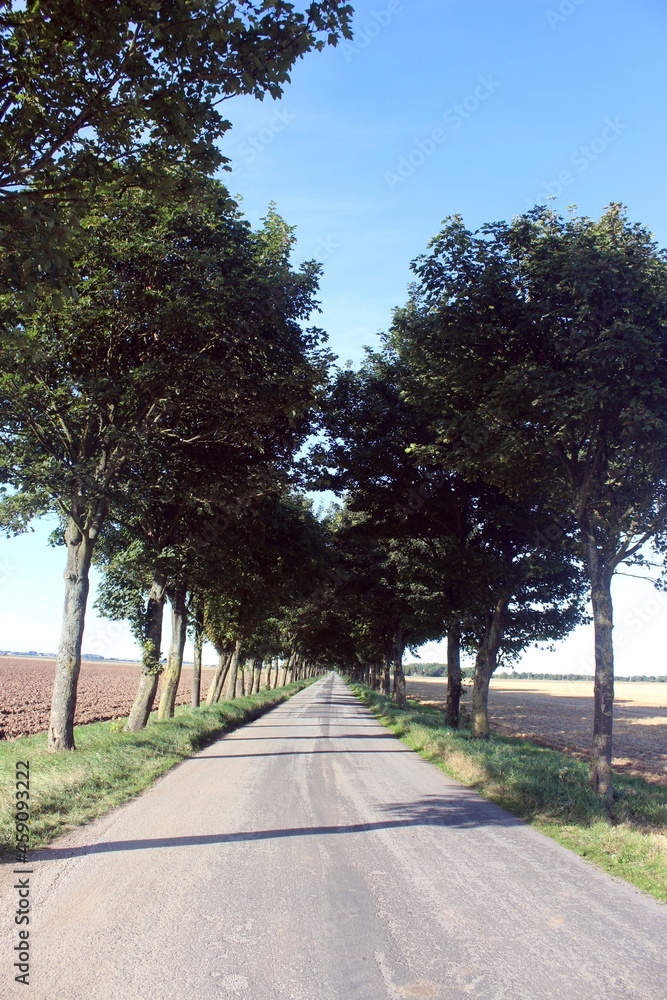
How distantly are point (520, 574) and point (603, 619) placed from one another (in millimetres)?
7995

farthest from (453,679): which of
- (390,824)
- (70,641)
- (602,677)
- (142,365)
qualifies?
(142,365)

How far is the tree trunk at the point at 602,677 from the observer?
988cm

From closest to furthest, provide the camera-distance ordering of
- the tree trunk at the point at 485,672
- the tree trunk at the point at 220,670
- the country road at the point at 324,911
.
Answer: the country road at the point at 324,911 → the tree trunk at the point at 485,672 → the tree trunk at the point at 220,670

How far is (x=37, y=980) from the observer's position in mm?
3844

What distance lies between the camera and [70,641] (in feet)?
41.6

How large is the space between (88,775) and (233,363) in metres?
7.55

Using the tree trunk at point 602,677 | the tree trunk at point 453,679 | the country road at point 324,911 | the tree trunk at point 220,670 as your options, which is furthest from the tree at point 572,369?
the tree trunk at point 220,670

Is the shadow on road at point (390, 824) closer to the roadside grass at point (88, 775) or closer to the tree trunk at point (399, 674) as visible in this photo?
the roadside grass at point (88, 775)

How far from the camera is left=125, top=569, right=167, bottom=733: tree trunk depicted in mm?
17656

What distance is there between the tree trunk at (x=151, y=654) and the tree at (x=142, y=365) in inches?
175

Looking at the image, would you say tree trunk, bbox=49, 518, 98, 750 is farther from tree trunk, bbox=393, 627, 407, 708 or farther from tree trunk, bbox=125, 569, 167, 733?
tree trunk, bbox=393, 627, 407, 708

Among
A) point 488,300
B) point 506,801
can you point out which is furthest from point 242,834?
point 488,300

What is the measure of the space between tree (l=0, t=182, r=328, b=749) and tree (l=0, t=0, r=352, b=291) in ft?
15.4

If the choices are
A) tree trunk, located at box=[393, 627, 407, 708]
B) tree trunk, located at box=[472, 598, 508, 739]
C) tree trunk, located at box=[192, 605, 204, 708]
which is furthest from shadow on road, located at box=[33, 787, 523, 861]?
tree trunk, located at box=[393, 627, 407, 708]
